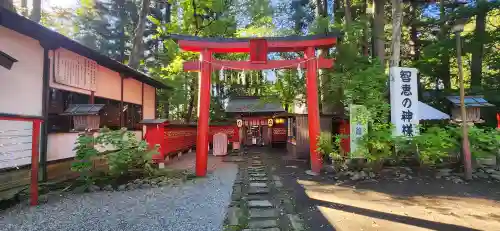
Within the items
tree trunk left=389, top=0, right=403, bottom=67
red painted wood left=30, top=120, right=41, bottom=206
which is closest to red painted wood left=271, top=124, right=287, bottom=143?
tree trunk left=389, top=0, right=403, bottom=67

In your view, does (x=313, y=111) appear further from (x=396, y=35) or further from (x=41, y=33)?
(x=41, y=33)

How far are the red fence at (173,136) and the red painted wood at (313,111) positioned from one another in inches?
218

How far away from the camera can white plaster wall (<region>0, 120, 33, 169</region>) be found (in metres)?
5.96

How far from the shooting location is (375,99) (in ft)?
28.8

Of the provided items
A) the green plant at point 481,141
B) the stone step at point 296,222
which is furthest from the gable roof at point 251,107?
the stone step at point 296,222

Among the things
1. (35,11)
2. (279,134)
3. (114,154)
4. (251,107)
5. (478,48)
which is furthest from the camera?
(251,107)

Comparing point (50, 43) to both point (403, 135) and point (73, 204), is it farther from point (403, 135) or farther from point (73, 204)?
point (403, 135)

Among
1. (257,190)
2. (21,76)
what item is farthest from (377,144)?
(21,76)

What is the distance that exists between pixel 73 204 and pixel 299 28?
61.7 ft

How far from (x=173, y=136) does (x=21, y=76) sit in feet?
22.6

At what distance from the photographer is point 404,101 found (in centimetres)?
904

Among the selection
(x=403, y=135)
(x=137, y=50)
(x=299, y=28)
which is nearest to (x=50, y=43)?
(x=137, y=50)

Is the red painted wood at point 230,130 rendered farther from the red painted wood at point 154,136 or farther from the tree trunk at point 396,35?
the tree trunk at point 396,35

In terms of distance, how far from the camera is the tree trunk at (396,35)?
10062 mm
